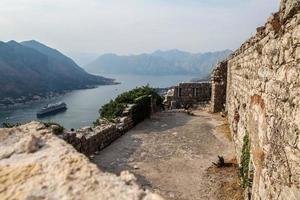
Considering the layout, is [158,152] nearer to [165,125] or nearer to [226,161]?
[226,161]

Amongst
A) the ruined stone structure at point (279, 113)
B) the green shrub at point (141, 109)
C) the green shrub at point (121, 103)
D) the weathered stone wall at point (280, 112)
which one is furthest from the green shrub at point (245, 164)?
the green shrub at point (141, 109)

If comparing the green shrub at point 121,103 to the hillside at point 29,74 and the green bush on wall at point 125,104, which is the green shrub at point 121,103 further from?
the hillside at point 29,74

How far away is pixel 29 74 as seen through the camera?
10619 cm

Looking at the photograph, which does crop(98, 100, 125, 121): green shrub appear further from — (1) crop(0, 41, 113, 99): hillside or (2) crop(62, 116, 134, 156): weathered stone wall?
(1) crop(0, 41, 113, 99): hillside

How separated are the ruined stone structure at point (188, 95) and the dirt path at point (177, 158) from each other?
6.04 meters

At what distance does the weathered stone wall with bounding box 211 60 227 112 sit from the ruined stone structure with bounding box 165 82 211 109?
2.44 meters

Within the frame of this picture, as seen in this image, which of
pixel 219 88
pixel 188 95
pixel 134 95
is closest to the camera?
pixel 134 95

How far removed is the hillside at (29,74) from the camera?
3487 inches

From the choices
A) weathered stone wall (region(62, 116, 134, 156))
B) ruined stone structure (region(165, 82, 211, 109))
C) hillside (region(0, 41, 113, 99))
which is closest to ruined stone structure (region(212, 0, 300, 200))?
weathered stone wall (region(62, 116, 134, 156))

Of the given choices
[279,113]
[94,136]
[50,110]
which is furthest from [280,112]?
[50,110]

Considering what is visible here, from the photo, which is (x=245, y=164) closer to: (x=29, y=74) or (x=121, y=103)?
(x=121, y=103)

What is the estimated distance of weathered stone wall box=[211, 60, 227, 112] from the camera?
762 inches

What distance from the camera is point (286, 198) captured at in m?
4.34

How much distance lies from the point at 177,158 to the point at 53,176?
8.63 meters
